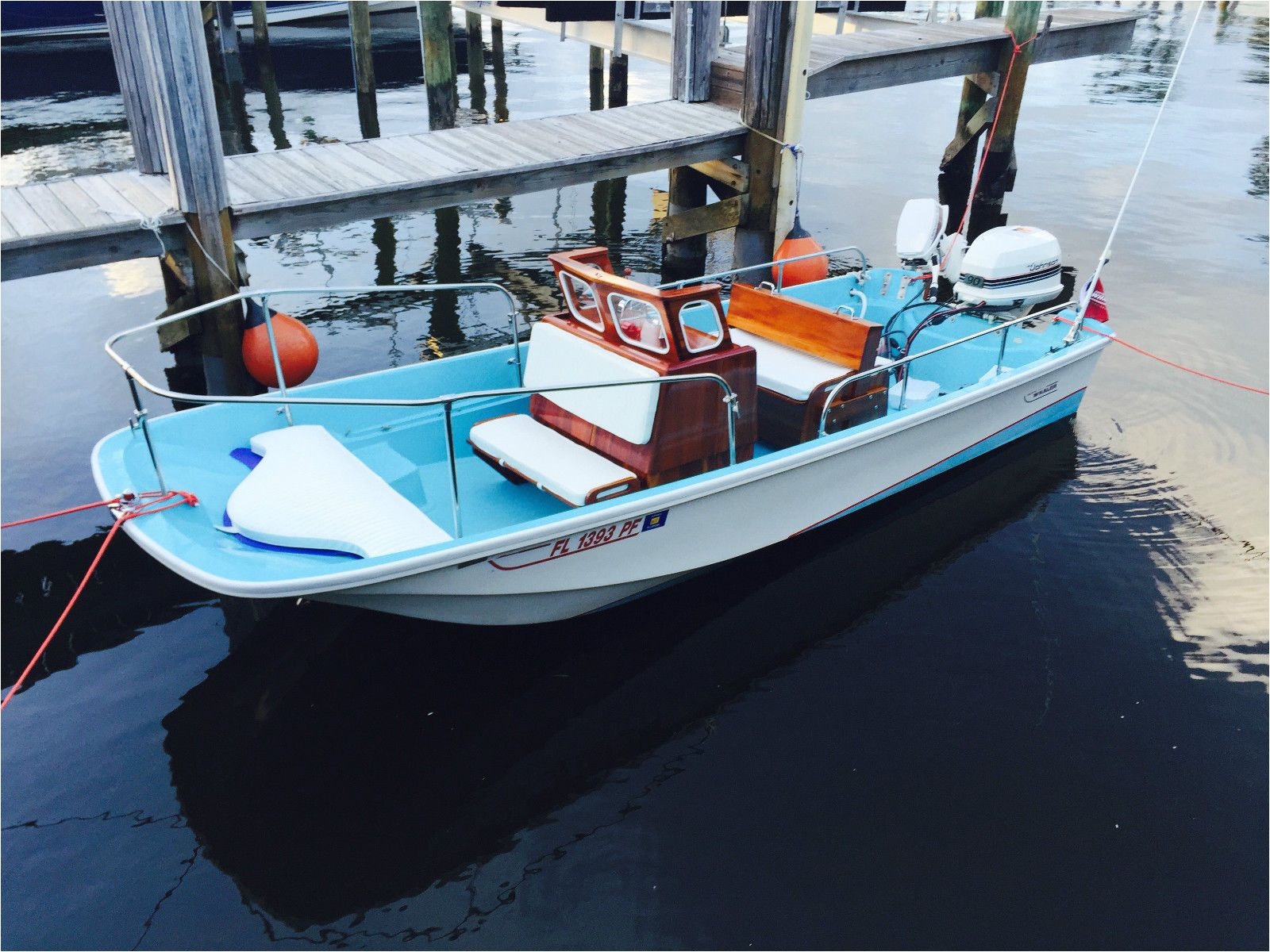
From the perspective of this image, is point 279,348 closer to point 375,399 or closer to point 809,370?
point 375,399

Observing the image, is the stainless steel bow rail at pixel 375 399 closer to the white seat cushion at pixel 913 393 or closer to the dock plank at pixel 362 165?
the white seat cushion at pixel 913 393

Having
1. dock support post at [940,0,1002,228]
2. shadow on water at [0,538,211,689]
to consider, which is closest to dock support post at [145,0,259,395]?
shadow on water at [0,538,211,689]

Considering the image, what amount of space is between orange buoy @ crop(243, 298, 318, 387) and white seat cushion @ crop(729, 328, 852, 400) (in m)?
3.44

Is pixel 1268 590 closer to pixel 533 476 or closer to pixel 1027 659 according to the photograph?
pixel 1027 659

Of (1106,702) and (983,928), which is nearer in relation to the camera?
(983,928)

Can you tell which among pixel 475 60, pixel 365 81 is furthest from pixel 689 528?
pixel 475 60

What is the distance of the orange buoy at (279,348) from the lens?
7129mm

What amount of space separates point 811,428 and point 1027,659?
196cm

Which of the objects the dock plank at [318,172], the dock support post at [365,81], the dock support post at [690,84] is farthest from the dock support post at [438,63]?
the dock plank at [318,172]

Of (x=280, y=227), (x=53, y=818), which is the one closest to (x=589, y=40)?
(x=280, y=227)

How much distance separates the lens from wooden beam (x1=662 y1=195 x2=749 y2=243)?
407 inches

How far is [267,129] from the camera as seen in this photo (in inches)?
680

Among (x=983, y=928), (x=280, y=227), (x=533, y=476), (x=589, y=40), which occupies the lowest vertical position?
(x=983, y=928)

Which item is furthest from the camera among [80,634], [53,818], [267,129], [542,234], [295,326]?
[267,129]
